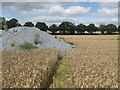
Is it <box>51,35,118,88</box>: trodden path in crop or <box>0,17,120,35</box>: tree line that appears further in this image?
<box>0,17,120,35</box>: tree line

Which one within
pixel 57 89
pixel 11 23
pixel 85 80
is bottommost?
pixel 57 89

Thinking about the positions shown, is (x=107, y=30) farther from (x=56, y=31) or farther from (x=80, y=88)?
(x=80, y=88)

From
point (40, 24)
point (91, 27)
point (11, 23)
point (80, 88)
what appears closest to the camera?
point (80, 88)

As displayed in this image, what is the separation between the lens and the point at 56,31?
184 feet

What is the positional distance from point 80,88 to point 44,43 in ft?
56.9

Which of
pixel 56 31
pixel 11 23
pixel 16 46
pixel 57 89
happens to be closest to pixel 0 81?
pixel 57 89

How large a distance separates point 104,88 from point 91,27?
191 feet

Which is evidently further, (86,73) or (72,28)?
(72,28)

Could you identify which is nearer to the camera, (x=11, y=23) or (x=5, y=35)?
(x=5, y=35)

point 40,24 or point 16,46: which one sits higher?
point 40,24

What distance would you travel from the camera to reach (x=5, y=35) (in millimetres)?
23375

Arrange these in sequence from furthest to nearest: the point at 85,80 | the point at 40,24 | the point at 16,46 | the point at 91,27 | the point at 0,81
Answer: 1. the point at 91,27
2. the point at 40,24
3. the point at 16,46
4. the point at 0,81
5. the point at 85,80

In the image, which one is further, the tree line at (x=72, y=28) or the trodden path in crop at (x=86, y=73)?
the tree line at (x=72, y=28)

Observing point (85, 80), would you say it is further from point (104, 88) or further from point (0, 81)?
point (0, 81)
